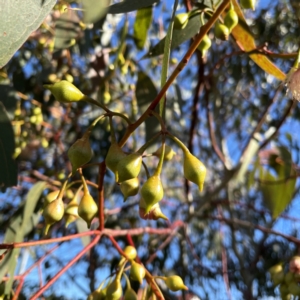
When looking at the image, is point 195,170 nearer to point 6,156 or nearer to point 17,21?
point 17,21

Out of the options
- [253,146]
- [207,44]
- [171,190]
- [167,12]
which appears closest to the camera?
[207,44]

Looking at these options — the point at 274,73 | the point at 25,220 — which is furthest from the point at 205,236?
the point at 274,73

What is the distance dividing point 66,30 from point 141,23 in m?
0.28

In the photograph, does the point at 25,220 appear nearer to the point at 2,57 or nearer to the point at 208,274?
the point at 2,57

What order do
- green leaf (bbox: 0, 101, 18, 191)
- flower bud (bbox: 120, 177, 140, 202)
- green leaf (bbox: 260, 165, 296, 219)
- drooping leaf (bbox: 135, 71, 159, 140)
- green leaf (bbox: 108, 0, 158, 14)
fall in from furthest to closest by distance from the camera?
green leaf (bbox: 260, 165, 296, 219)
drooping leaf (bbox: 135, 71, 159, 140)
green leaf (bbox: 0, 101, 18, 191)
green leaf (bbox: 108, 0, 158, 14)
flower bud (bbox: 120, 177, 140, 202)

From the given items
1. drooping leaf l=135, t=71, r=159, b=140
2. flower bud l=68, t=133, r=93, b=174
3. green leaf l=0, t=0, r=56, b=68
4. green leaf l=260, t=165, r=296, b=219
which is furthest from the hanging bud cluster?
green leaf l=0, t=0, r=56, b=68

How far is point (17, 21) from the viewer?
68 centimetres

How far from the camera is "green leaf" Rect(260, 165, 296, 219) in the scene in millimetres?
1839

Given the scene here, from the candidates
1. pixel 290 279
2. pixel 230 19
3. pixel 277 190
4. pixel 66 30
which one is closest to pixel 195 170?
pixel 230 19

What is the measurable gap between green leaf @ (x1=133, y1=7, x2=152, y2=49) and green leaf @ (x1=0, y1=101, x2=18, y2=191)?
0.49 metres

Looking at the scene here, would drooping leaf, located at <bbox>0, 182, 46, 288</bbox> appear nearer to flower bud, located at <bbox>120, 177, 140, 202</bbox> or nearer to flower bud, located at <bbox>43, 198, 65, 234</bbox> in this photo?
flower bud, located at <bbox>43, 198, 65, 234</bbox>

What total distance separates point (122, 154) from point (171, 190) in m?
3.28

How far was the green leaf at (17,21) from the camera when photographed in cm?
66

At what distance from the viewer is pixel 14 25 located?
0.68m
